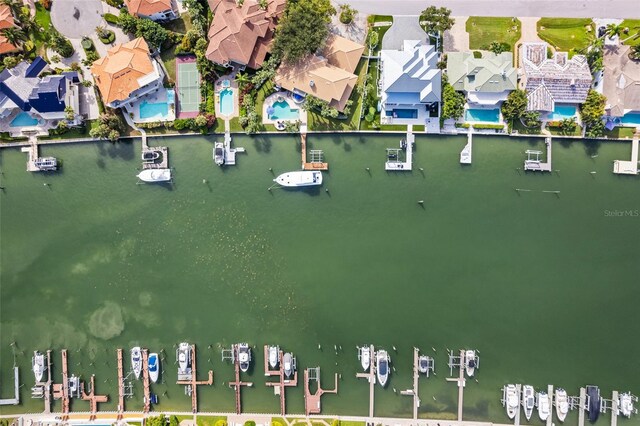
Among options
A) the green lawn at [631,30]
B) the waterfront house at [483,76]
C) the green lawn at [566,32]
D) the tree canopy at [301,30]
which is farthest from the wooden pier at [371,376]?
the green lawn at [631,30]

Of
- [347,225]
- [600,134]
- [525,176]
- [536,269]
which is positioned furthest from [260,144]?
[600,134]

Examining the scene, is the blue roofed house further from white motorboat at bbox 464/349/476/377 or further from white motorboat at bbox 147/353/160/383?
white motorboat at bbox 147/353/160/383

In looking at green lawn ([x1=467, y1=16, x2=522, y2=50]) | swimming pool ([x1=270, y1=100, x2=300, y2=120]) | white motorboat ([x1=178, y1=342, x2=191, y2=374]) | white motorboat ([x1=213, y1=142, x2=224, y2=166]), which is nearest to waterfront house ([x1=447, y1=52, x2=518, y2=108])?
green lawn ([x1=467, y1=16, x2=522, y2=50])

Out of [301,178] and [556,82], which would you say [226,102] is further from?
[556,82]

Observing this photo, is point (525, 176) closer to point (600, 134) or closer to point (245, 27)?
point (600, 134)

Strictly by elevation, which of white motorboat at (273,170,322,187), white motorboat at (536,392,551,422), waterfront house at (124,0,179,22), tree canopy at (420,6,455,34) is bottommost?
white motorboat at (536,392,551,422)
